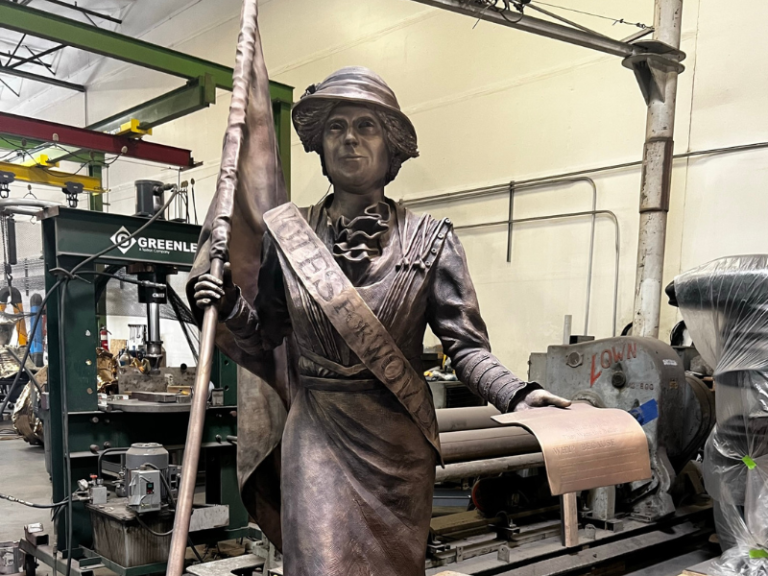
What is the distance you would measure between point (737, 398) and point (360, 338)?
2557 millimetres

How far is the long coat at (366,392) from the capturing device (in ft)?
4.61

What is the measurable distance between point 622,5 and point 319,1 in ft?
11.8

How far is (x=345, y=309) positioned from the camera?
4.45 feet

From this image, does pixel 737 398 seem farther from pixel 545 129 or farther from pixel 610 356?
pixel 545 129

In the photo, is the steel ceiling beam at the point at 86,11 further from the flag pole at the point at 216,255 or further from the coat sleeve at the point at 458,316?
the coat sleeve at the point at 458,316

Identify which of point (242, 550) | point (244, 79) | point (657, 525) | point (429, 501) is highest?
point (244, 79)

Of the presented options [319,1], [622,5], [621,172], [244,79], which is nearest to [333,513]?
[244,79]

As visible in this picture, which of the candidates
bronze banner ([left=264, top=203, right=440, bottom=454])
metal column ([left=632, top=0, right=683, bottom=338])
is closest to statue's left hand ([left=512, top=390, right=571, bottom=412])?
bronze banner ([left=264, top=203, right=440, bottom=454])

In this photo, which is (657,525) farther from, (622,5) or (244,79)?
(622,5)

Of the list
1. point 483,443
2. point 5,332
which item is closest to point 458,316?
point 483,443

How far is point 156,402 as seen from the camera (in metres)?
4.03

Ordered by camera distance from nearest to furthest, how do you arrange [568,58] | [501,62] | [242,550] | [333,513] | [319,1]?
[333,513] → [242,550] → [568,58] → [501,62] → [319,1]

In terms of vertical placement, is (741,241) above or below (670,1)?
below

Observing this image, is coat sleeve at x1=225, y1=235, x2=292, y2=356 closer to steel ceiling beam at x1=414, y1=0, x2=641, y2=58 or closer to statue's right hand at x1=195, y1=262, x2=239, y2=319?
statue's right hand at x1=195, y1=262, x2=239, y2=319
